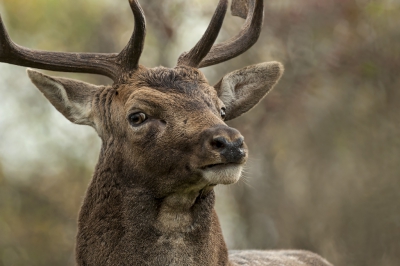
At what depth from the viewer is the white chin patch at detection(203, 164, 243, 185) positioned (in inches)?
244

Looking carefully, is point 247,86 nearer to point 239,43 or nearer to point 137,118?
point 239,43

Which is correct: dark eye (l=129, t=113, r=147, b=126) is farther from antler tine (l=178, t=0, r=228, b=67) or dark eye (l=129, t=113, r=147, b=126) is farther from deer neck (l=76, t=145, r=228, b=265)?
antler tine (l=178, t=0, r=228, b=67)

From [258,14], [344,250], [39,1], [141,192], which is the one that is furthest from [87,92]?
[39,1]

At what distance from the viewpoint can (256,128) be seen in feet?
62.4

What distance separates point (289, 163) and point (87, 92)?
11.9 metres

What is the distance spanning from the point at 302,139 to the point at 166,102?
41.0ft

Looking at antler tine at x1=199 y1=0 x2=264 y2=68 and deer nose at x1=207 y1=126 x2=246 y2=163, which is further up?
antler tine at x1=199 y1=0 x2=264 y2=68

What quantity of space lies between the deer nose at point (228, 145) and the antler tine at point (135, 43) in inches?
62.7

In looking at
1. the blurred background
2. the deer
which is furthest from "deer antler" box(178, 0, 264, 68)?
the blurred background

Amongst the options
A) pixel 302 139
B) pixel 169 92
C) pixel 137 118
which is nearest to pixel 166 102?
pixel 169 92

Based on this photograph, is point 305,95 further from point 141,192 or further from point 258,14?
point 141,192

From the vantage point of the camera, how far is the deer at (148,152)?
6.47m

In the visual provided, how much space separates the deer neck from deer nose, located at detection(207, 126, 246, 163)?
0.65 m

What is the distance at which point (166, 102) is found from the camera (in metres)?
6.79
